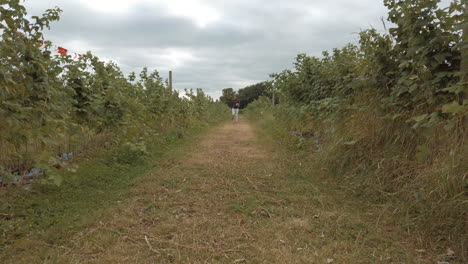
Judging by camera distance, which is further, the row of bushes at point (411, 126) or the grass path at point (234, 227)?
the row of bushes at point (411, 126)

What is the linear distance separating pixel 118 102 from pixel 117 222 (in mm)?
2793

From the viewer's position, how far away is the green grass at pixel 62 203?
2.43 metres

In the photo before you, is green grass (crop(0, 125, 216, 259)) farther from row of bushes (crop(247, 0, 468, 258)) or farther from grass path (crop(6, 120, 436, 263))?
row of bushes (crop(247, 0, 468, 258))

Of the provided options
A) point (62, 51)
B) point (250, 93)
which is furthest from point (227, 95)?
point (62, 51)

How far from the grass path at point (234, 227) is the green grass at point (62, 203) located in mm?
149

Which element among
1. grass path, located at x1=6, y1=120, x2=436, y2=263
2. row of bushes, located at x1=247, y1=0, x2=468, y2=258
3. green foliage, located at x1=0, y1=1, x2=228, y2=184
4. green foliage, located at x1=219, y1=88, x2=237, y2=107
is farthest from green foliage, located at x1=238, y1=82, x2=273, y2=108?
grass path, located at x1=6, y1=120, x2=436, y2=263

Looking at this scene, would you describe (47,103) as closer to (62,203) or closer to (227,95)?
(62,203)

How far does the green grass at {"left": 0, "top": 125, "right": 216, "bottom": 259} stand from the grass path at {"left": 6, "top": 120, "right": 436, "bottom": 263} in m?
0.15

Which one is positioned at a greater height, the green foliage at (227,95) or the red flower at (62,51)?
the green foliage at (227,95)

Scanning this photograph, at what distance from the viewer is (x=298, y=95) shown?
859 centimetres

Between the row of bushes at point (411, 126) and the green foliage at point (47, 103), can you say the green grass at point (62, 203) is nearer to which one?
the green foliage at point (47, 103)

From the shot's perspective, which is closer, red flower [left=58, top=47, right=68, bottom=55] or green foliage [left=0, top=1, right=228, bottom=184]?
green foliage [left=0, top=1, right=228, bottom=184]

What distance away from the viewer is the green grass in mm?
2432

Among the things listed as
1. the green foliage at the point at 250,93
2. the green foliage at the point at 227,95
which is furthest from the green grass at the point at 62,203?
the green foliage at the point at 250,93
